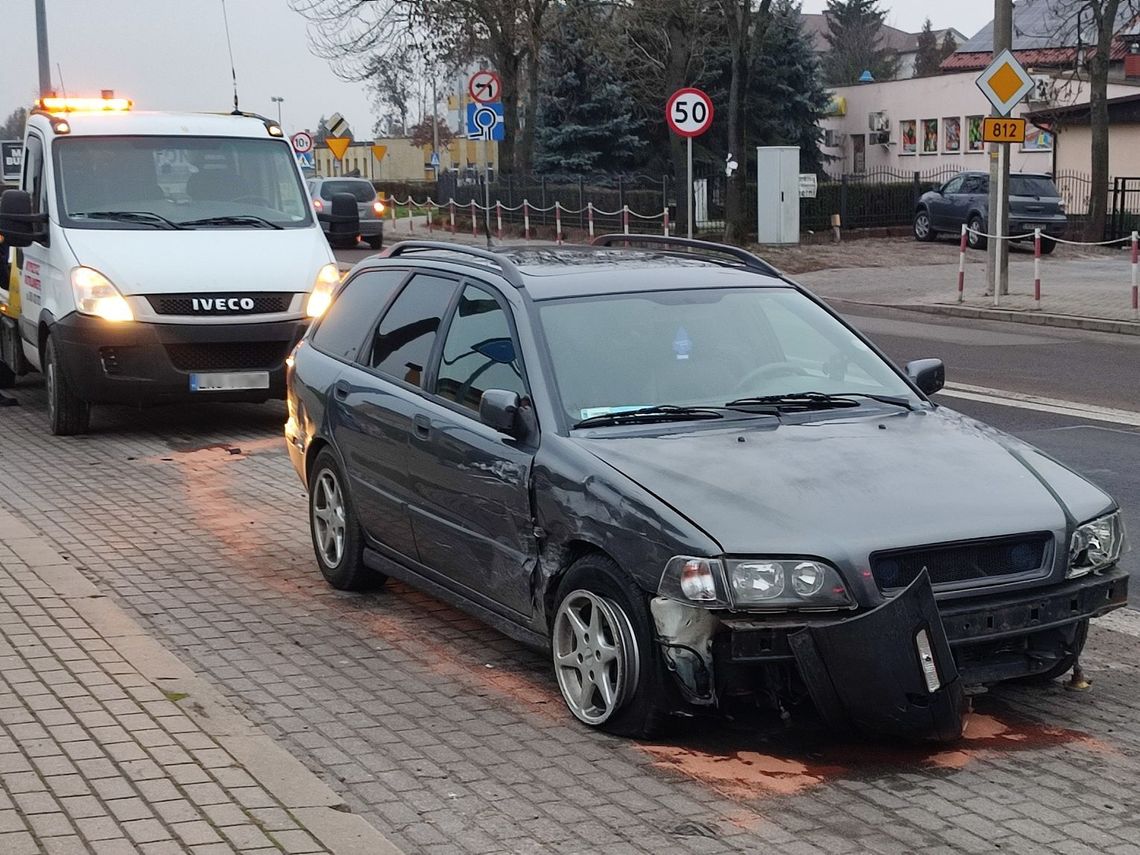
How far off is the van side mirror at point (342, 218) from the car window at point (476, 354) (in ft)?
20.8

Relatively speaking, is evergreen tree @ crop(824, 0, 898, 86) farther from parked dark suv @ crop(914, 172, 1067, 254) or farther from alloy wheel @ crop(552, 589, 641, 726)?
alloy wheel @ crop(552, 589, 641, 726)

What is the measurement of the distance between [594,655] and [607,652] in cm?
8

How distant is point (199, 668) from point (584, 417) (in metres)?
1.82

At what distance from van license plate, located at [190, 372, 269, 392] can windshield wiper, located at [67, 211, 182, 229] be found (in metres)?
1.22

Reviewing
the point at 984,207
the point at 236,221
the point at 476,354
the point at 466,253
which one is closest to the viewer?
the point at 476,354

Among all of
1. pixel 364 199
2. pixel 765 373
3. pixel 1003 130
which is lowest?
pixel 765 373

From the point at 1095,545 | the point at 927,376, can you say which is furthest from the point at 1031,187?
the point at 1095,545

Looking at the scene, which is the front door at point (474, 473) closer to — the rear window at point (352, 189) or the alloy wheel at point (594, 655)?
the alloy wheel at point (594, 655)

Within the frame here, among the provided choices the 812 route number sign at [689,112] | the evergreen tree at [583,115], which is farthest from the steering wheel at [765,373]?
the evergreen tree at [583,115]

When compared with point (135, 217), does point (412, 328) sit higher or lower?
lower

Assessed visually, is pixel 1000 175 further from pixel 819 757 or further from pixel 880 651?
pixel 880 651

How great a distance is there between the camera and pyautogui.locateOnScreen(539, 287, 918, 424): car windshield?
19.5ft

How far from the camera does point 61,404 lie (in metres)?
12.2

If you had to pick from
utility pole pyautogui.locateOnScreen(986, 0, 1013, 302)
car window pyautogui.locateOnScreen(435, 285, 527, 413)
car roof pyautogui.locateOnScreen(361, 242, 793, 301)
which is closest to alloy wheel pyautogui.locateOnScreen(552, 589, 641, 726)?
car window pyautogui.locateOnScreen(435, 285, 527, 413)
